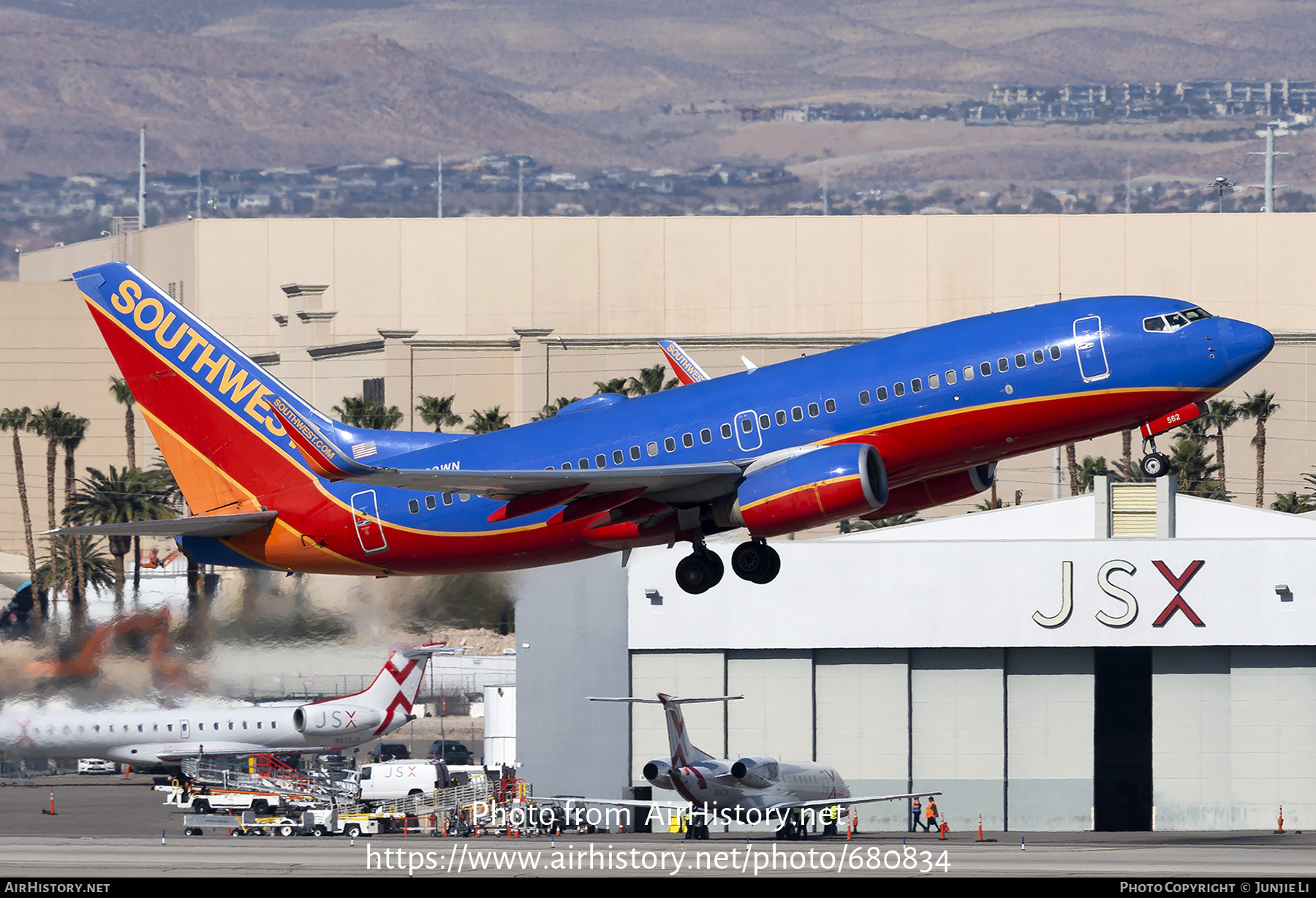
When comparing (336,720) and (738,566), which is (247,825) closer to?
(336,720)

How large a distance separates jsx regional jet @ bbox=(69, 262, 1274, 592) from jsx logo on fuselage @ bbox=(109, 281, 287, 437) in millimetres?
56

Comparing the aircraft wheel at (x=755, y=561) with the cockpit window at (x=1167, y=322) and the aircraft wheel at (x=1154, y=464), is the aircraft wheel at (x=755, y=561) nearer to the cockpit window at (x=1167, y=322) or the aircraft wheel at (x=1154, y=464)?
the aircraft wheel at (x=1154, y=464)

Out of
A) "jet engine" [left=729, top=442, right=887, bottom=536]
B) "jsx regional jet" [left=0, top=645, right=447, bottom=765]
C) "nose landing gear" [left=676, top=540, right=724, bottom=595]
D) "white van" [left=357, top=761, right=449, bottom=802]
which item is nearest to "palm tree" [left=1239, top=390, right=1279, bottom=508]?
"white van" [left=357, top=761, right=449, bottom=802]

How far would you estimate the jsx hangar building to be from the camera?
82000 mm

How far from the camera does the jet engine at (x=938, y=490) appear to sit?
47906 millimetres

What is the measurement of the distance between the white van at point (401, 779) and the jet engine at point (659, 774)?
19.8 m

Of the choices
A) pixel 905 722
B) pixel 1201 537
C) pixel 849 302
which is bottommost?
pixel 905 722

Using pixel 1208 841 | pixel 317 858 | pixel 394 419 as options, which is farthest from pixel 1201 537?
pixel 394 419

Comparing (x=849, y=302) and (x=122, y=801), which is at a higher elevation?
(x=849, y=302)

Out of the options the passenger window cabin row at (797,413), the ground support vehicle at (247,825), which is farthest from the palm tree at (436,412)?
the passenger window cabin row at (797,413)

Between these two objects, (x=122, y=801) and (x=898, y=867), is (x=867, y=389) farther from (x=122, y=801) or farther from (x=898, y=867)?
(x=122, y=801)

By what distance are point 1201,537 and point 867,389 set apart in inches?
1792

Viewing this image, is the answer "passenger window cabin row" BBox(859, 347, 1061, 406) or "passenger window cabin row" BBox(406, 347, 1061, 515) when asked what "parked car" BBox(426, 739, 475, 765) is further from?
"passenger window cabin row" BBox(859, 347, 1061, 406)

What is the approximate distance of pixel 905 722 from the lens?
82625mm
